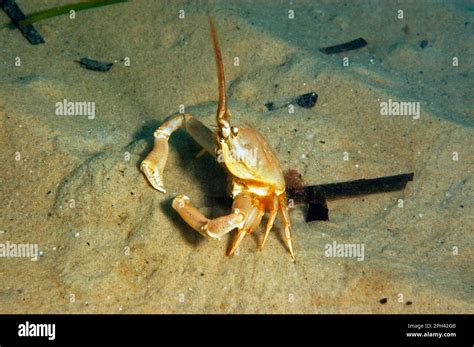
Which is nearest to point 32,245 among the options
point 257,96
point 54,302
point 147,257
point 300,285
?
point 54,302

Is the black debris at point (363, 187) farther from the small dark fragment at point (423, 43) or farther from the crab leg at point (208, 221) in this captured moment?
the small dark fragment at point (423, 43)

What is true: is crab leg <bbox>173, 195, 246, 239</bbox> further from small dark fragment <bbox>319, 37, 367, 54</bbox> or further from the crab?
small dark fragment <bbox>319, 37, 367, 54</bbox>

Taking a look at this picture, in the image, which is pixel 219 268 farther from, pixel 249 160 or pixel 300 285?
pixel 249 160

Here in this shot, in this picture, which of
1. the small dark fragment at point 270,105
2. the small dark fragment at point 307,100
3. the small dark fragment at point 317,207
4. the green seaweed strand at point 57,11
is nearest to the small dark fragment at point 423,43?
the small dark fragment at point 307,100

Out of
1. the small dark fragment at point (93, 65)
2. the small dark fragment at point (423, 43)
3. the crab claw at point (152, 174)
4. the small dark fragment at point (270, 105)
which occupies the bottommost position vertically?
the crab claw at point (152, 174)

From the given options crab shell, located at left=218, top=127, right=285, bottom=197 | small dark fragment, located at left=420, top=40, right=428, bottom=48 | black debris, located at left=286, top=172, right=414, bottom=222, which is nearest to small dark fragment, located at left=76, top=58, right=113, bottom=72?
crab shell, located at left=218, top=127, right=285, bottom=197

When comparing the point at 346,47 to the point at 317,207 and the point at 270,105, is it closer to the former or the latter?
the point at 270,105

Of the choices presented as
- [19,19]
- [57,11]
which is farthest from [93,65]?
[19,19]
